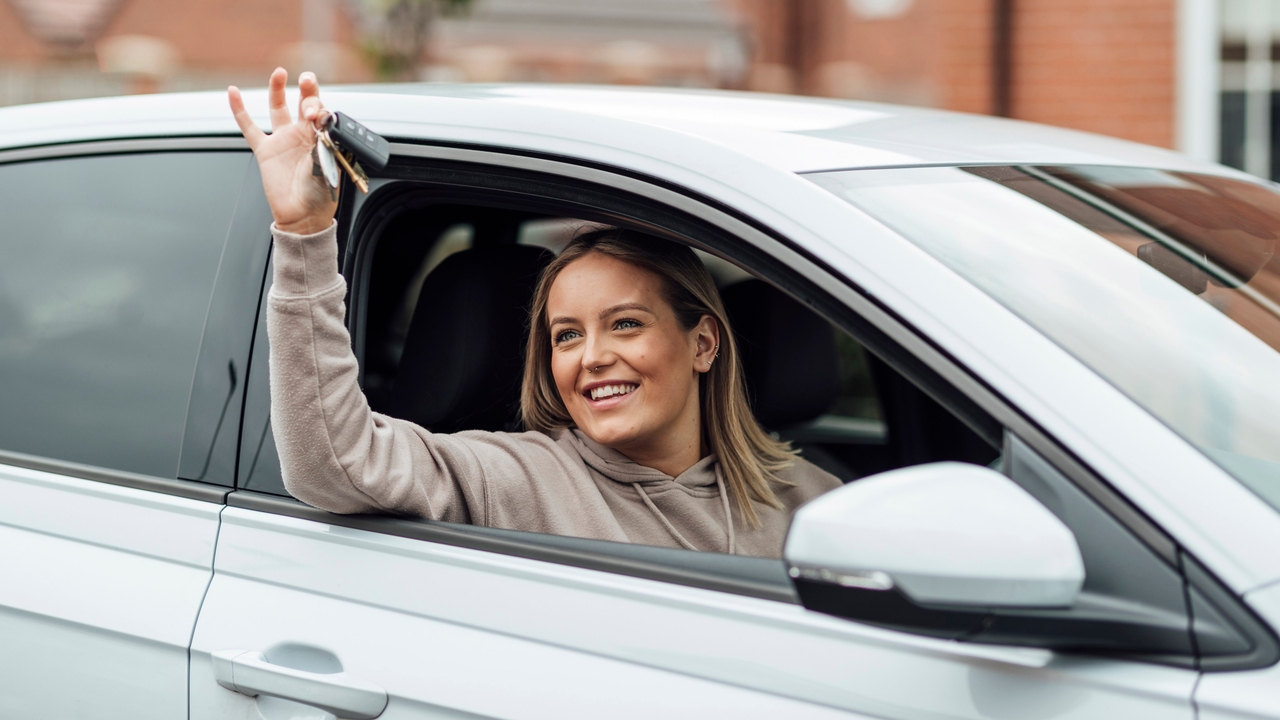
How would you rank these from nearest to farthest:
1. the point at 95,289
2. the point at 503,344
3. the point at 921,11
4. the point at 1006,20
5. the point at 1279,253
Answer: the point at 1279,253 → the point at 95,289 → the point at 503,344 → the point at 1006,20 → the point at 921,11

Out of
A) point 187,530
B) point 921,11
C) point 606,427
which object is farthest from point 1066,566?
point 921,11

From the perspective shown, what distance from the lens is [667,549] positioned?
1.39 meters

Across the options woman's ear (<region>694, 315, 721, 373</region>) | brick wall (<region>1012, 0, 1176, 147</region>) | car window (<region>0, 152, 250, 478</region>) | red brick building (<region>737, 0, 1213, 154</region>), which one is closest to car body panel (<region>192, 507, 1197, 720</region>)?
car window (<region>0, 152, 250, 478</region>)

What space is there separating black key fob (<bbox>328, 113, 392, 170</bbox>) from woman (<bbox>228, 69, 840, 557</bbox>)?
0.10 ft

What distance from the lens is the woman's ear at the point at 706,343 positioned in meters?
2.04

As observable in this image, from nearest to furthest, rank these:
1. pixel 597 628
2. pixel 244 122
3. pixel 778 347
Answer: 1. pixel 597 628
2. pixel 244 122
3. pixel 778 347

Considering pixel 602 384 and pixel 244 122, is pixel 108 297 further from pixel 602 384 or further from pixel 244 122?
pixel 602 384

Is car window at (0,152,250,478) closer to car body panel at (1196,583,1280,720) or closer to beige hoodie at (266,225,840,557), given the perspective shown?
beige hoodie at (266,225,840,557)

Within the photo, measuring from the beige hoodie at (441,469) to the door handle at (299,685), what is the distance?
0.71 feet

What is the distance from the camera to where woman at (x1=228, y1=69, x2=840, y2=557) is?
4.92 ft

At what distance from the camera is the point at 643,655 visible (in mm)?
1287

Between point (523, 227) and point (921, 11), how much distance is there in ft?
33.5

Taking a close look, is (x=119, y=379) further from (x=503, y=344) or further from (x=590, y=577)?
(x=590, y=577)

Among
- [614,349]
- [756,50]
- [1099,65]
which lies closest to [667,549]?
[614,349]
